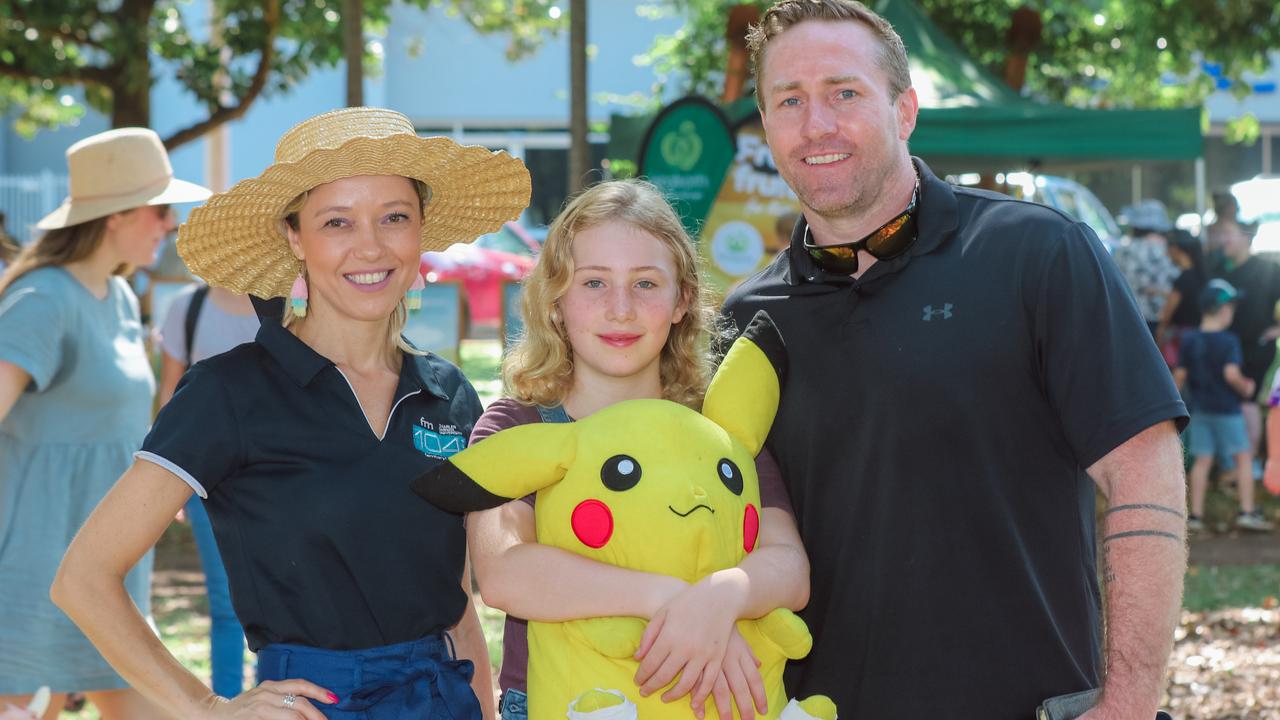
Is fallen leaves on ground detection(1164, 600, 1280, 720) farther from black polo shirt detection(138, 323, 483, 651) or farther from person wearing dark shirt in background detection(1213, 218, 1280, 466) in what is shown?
black polo shirt detection(138, 323, 483, 651)

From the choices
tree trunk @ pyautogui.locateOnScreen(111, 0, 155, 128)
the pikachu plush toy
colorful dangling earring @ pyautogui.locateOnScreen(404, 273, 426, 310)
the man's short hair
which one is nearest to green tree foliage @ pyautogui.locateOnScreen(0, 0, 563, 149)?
tree trunk @ pyautogui.locateOnScreen(111, 0, 155, 128)

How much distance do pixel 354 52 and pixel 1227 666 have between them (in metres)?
5.54

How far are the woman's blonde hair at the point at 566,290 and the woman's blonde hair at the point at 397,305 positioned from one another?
0.99ft

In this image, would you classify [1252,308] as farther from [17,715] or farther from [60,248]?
[17,715]

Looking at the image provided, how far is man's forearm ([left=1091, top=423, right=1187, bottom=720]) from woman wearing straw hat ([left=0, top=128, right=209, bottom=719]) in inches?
102

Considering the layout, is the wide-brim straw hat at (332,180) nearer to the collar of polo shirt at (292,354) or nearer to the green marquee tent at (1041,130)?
the collar of polo shirt at (292,354)

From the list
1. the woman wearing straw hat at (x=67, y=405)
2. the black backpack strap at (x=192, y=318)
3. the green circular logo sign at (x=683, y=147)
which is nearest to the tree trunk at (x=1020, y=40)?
the green circular logo sign at (x=683, y=147)

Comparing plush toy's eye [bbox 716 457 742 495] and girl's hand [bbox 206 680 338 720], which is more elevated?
plush toy's eye [bbox 716 457 742 495]

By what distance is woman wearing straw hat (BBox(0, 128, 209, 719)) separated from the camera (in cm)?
396

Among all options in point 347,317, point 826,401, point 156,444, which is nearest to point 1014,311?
point 826,401

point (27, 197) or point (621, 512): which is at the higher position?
point (27, 197)

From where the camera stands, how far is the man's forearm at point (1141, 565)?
7.56 feet

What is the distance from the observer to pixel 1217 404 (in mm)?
9547

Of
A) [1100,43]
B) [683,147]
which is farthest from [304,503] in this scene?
[1100,43]
